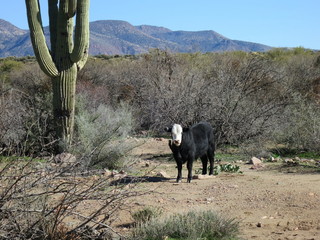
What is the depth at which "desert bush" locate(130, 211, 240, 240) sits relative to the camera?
6938 millimetres

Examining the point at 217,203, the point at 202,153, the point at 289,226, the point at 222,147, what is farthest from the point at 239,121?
the point at 289,226

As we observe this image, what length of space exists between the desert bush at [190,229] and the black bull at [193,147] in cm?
408

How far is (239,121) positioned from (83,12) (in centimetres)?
628

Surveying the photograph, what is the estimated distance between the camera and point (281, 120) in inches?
676

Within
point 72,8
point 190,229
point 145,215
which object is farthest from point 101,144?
point 190,229

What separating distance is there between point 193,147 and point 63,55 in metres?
5.28

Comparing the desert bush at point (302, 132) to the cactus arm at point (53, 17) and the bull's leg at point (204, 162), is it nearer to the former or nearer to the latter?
the bull's leg at point (204, 162)

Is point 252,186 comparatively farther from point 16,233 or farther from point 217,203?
point 16,233

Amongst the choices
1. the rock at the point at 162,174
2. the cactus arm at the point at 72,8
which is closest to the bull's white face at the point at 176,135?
the rock at the point at 162,174

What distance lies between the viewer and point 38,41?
47.5ft

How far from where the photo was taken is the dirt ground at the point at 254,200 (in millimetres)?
7715

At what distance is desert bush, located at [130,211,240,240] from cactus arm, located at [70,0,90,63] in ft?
26.7

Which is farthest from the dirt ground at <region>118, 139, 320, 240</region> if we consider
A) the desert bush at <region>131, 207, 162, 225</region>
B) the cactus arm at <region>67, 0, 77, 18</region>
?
the cactus arm at <region>67, 0, 77, 18</region>

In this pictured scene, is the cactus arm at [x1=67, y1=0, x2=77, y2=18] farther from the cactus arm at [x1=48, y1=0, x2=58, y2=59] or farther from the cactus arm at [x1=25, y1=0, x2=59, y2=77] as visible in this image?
the cactus arm at [x1=25, y1=0, x2=59, y2=77]
